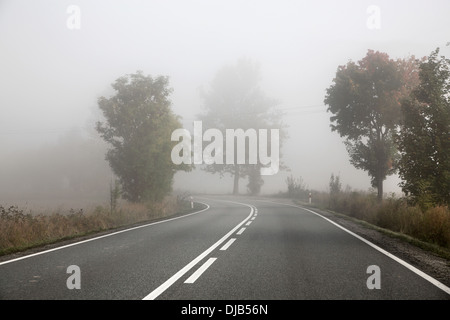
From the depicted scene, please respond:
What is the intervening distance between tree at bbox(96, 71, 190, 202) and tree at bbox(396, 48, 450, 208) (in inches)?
507

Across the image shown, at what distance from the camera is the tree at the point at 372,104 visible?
19656mm

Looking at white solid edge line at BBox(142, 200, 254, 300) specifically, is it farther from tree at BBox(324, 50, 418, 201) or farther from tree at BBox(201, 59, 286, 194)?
tree at BBox(201, 59, 286, 194)

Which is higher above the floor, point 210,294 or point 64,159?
point 64,159

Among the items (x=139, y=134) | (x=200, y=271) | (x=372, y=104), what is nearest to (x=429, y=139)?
(x=372, y=104)

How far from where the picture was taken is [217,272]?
559 centimetres

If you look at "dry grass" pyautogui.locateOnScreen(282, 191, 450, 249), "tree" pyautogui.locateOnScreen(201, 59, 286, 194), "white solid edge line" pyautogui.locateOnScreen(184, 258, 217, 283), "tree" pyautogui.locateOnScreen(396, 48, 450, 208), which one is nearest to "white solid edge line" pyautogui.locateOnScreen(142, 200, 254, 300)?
"white solid edge line" pyautogui.locateOnScreen(184, 258, 217, 283)

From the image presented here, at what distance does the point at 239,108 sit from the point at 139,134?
2924cm

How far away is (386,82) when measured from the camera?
19.8 metres

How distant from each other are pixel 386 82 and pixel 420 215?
38.2 ft

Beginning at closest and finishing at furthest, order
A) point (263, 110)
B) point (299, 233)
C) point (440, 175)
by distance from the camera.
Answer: point (299, 233) → point (440, 175) → point (263, 110)

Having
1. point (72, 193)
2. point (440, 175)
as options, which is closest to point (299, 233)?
point (440, 175)

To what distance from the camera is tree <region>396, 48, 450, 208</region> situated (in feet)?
35.8

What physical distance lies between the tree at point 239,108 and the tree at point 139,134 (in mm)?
24599
